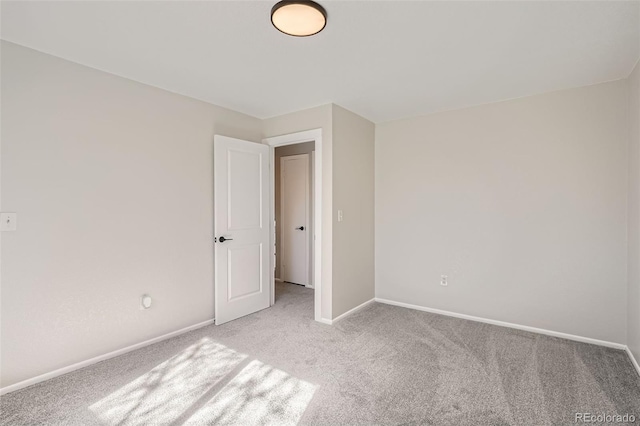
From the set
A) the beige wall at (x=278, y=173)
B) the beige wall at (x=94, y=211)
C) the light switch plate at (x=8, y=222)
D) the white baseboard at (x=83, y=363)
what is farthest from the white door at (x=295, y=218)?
the light switch plate at (x=8, y=222)

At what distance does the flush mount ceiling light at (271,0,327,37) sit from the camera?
1746mm

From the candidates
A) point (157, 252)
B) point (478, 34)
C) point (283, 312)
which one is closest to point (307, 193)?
point (283, 312)

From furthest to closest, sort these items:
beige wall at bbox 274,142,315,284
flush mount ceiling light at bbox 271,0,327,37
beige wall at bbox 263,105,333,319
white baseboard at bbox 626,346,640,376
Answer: beige wall at bbox 274,142,315,284 < beige wall at bbox 263,105,333,319 < white baseboard at bbox 626,346,640,376 < flush mount ceiling light at bbox 271,0,327,37

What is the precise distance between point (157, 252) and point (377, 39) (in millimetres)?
2606

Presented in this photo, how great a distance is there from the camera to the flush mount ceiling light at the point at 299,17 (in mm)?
1746

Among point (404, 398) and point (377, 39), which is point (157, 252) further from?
point (377, 39)

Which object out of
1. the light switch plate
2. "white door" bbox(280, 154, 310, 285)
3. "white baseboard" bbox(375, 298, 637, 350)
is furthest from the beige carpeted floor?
"white door" bbox(280, 154, 310, 285)

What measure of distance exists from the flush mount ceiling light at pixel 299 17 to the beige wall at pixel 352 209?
1.51m

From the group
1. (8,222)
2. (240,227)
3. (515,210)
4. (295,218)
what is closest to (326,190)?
(240,227)

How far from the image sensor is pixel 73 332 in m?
2.45

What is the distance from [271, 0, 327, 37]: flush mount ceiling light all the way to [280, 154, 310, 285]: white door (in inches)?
123

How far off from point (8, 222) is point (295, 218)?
3510 millimetres

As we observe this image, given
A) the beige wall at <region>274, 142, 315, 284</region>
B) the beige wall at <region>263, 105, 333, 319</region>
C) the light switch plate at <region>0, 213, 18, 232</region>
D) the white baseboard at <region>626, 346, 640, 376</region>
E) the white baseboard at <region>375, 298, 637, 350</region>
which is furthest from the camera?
the beige wall at <region>274, 142, 315, 284</region>

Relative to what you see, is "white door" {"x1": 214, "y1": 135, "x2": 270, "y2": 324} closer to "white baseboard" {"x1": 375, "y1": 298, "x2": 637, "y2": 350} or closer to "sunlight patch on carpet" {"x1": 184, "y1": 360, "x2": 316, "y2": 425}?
"sunlight patch on carpet" {"x1": 184, "y1": 360, "x2": 316, "y2": 425}
